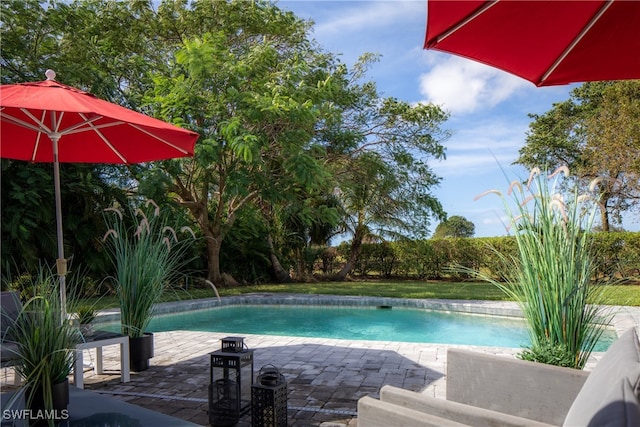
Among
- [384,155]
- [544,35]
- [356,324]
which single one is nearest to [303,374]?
[544,35]

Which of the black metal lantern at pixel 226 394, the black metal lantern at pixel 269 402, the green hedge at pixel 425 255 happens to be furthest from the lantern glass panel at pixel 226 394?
the green hedge at pixel 425 255

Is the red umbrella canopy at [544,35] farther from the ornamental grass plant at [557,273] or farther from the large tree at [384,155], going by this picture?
the large tree at [384,155]

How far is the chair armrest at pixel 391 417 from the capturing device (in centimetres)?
156

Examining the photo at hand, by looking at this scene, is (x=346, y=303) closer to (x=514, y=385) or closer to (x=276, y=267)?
(x=276, y=267)

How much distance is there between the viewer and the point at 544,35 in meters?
2.62

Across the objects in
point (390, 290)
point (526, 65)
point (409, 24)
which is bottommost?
point (390, 290)

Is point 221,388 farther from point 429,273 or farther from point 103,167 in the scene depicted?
point 429,273

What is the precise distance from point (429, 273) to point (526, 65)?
557 inches

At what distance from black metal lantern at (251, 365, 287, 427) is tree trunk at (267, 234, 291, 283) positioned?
12404 mm

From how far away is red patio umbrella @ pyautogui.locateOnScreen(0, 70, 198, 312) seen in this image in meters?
3.23

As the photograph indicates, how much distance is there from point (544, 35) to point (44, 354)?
3230 millimetres

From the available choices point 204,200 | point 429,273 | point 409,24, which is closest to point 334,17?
point 409,24

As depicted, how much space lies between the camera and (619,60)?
9.37 feet

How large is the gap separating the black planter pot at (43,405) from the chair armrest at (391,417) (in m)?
1.68
